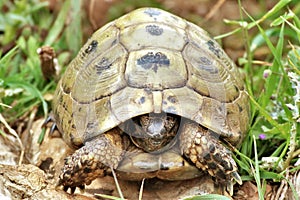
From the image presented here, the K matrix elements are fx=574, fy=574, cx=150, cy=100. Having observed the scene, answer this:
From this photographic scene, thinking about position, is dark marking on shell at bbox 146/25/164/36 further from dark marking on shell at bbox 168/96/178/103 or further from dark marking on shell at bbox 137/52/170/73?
dark marking on shell at bbox 168/96/178/103

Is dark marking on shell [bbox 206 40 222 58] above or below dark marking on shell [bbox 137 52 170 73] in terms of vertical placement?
above

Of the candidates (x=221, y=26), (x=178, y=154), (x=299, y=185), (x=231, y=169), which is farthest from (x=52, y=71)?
(x=221, y=26)

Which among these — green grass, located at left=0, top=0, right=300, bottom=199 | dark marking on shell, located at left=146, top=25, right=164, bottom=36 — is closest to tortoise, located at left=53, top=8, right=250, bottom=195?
dark marking on shell, located at left=146, top=25, right=164, bottom=36

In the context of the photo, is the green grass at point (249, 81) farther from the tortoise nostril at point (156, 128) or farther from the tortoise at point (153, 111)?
the tortoise nostril at point (156, 128)

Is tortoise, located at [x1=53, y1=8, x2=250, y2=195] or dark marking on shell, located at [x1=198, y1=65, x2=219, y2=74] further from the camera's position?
dark marking on shell, located at [x1=198, y1=65, x2=219, y2=74]

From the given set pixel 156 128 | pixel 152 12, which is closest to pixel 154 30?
pixel 152 12

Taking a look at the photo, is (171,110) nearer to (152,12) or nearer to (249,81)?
(152,12)
